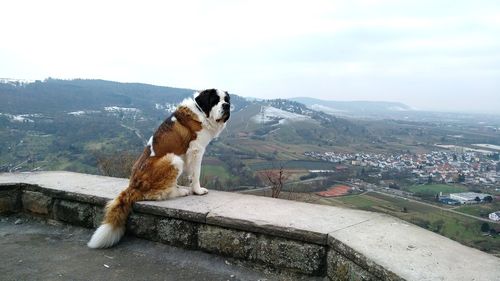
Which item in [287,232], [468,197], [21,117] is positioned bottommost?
[468,197]

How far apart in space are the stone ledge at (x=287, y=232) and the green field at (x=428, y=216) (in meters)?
11.0

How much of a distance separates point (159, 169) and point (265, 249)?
1489mm

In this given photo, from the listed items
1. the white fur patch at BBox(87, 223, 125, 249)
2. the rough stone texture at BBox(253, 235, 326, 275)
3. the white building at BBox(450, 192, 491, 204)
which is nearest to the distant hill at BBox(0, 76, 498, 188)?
the white fur patch at BBox(87, 223, 125, 249)

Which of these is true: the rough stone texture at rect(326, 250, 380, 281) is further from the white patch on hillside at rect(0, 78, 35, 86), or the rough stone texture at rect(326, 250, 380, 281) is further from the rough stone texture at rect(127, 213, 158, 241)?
the white patch on hillside at rect(0, 78, 35, 86)

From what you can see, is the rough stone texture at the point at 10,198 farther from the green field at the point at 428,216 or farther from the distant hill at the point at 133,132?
the green field at the point at 428,216

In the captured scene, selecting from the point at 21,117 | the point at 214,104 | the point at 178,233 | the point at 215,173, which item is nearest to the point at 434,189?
the point at 215,173

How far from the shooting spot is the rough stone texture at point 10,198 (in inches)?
181

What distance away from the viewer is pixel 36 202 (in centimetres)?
450

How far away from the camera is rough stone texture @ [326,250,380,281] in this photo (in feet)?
8.48

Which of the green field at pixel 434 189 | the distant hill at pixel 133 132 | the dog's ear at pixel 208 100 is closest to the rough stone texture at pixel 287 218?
the dog's ear at pixel 208 100

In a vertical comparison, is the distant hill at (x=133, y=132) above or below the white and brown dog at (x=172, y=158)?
below

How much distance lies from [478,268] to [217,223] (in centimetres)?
203

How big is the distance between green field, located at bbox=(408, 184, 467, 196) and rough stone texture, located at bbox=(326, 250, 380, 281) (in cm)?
3408

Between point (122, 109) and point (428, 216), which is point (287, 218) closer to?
point (428, 216)
